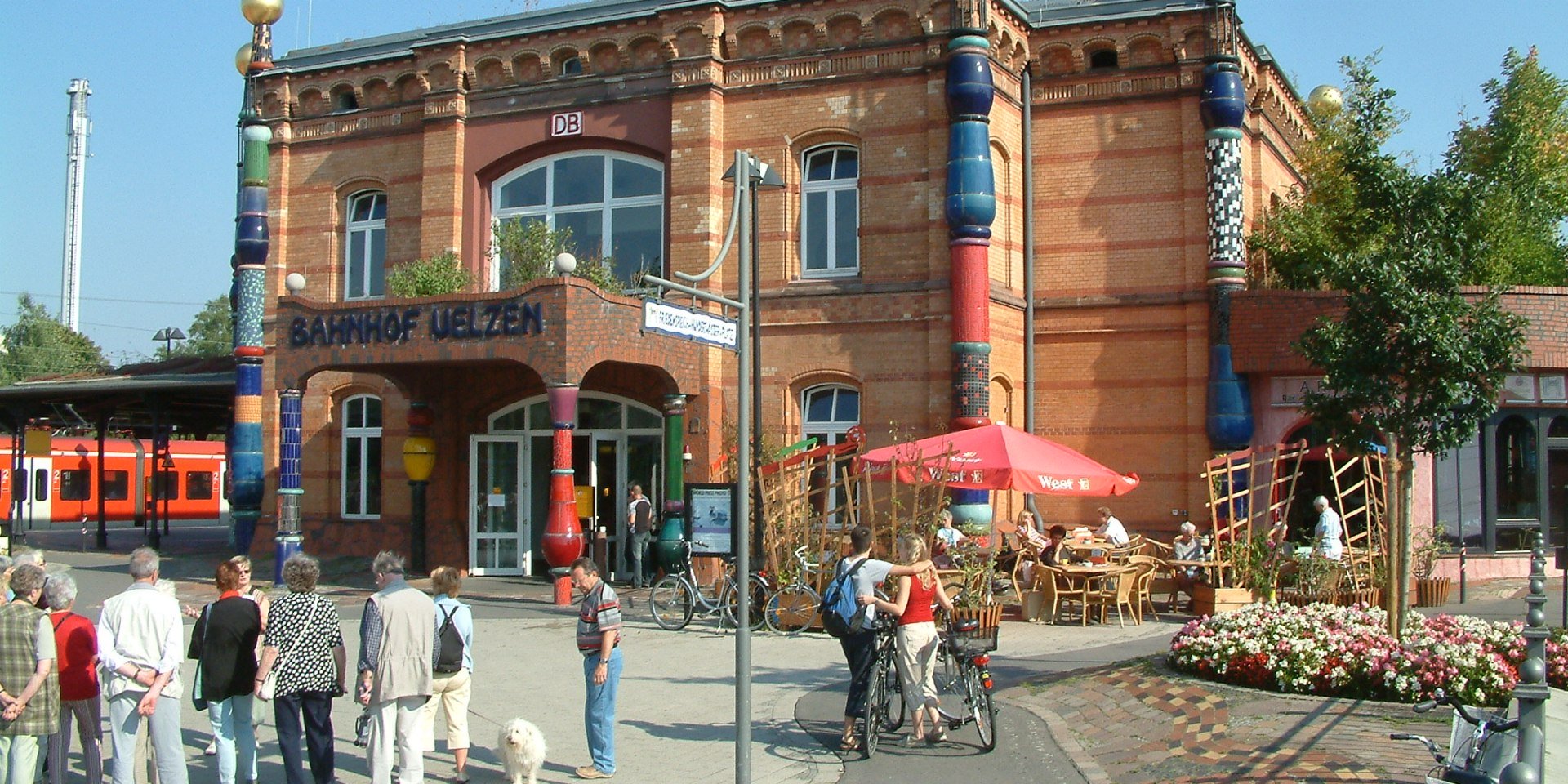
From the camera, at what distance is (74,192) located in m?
78.7

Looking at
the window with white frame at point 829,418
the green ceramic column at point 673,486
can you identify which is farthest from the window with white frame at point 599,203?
the window with white frame at point 829,418

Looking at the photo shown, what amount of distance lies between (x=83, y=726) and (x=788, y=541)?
8591mm

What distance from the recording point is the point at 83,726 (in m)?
8.03

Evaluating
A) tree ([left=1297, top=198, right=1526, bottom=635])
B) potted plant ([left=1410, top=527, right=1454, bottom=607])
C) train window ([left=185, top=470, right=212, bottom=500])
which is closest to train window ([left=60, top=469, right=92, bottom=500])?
train window ([left=185, top=470, right=212, bottom=500])

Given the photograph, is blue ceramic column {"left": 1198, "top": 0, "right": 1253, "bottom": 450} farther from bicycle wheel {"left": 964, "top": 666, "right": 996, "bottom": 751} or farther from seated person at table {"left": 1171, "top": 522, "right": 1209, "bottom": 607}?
bicycle wheel {"left": 964, "top": 666, "right": 996, "bottom": 751}

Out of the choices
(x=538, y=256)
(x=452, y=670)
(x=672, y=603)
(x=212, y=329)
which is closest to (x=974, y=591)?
(x=672, y=603)

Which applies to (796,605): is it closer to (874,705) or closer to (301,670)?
(874,705)

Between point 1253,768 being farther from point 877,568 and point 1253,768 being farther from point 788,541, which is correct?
point 788,541

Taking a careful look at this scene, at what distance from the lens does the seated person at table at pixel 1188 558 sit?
16406 mm

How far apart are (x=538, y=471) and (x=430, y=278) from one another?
12.1ft

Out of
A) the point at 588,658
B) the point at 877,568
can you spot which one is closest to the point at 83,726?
the point at 588,658

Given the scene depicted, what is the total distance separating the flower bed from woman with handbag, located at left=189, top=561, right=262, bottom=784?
22.8 feet

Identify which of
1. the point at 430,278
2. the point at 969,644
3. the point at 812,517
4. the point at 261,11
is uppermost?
the point at 261,11

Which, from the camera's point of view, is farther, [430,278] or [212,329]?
[212,329]
